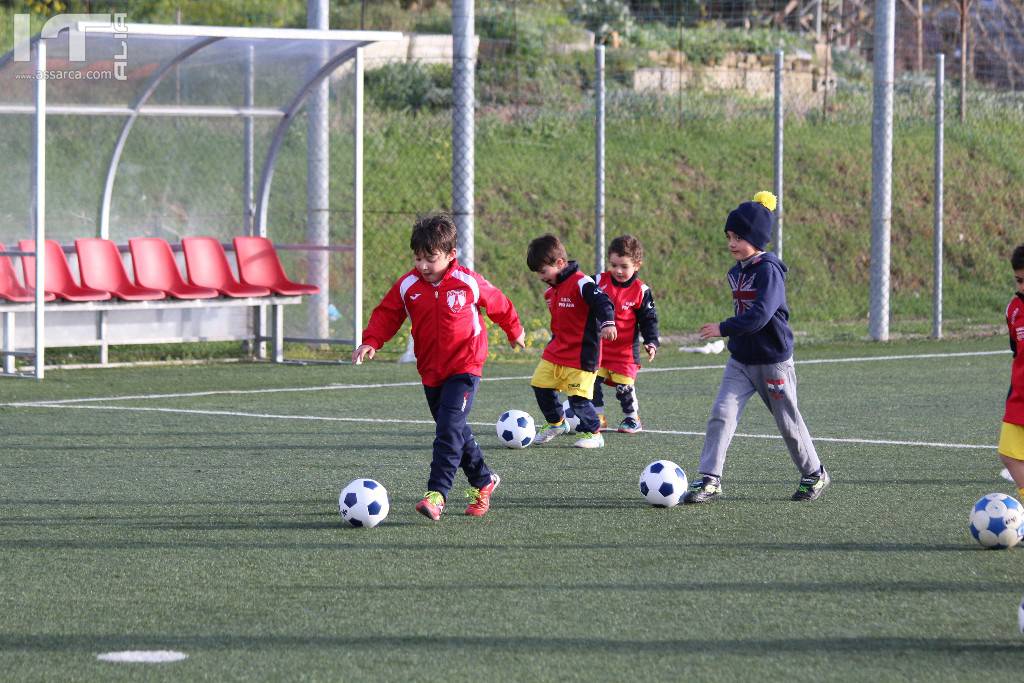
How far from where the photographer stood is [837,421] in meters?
10.6

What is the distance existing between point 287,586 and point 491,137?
57.2ft

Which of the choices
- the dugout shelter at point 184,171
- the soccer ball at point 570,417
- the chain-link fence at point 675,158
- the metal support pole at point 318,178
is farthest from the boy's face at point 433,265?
the chain-link fence at point 675,158

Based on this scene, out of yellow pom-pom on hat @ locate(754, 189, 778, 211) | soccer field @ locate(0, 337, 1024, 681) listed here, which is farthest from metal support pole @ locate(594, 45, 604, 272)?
yellow pom-pom on hat @ locate(754, 189, 778, 211)

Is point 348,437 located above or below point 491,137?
below

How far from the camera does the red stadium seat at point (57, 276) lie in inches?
552

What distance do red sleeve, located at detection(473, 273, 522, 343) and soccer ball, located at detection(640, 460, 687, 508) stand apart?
36.8 inches

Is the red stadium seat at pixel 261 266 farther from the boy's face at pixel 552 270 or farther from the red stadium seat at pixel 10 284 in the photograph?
the boy's face at pixel 552 270

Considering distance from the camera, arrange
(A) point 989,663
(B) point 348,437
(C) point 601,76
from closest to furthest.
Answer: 1. (A) point 989,663
2. (B) point 348,437
3. (C) point 601,76

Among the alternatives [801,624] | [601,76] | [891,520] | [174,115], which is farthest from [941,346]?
[801,624]

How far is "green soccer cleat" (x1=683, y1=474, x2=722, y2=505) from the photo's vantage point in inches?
291

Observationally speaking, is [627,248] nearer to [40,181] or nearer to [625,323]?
[625,323]

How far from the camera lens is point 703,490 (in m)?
7.42

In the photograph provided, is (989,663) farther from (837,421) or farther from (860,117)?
(860,117)

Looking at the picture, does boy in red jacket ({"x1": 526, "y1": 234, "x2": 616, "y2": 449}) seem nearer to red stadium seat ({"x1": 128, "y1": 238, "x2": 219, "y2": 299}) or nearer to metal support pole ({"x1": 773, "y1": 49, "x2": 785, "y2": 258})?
red stadium seat ({"x1": 128, "y1": 238, "x2": 219, "y2": 299})
